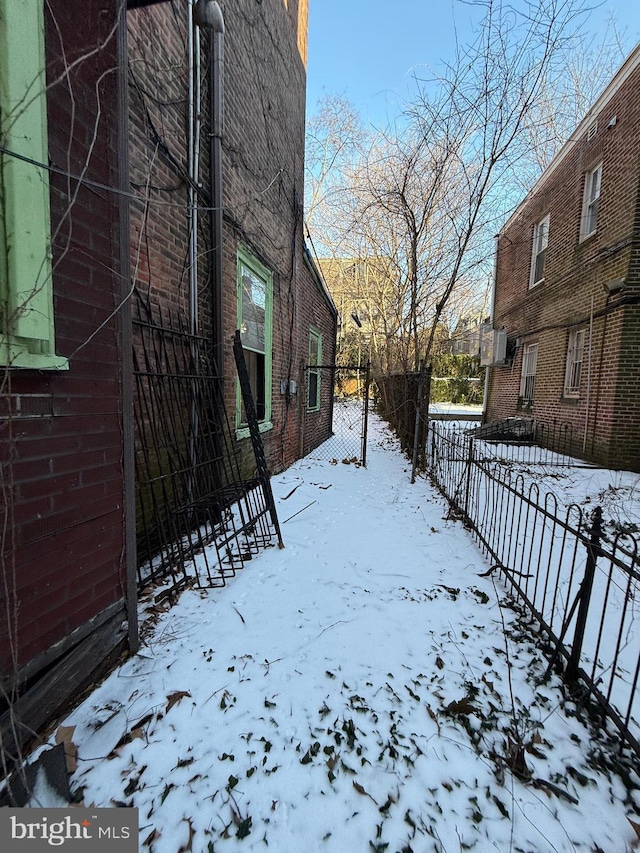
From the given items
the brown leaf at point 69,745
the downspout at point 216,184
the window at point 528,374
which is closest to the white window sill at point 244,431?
the downspout at point 216,184

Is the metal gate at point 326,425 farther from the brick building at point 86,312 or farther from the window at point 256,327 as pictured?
the brick building at point 86,312

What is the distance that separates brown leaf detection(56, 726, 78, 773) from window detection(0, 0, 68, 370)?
5.01 ft

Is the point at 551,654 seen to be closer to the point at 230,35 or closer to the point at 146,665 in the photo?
the point at 146,665

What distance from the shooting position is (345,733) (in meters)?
1.71

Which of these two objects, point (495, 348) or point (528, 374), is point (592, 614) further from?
point (495, 348)

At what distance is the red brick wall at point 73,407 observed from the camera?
1.48m

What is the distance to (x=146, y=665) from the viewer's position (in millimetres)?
2074

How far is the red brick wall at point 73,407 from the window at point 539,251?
37.6ft

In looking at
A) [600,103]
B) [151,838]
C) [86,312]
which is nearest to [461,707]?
[151,838]

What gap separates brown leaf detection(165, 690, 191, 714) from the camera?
180 cm

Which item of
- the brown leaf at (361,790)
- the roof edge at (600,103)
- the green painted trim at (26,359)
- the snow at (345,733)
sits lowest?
the brown leaf at (361,790)

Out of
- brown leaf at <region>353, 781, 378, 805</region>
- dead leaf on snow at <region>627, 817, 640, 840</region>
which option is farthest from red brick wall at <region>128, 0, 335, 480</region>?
dead leaf on snow at <region>627, 817, 640, 840</region>

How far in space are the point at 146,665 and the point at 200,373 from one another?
2463mm

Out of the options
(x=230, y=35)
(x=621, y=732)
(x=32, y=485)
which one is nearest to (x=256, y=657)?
(x=32, y=485)
